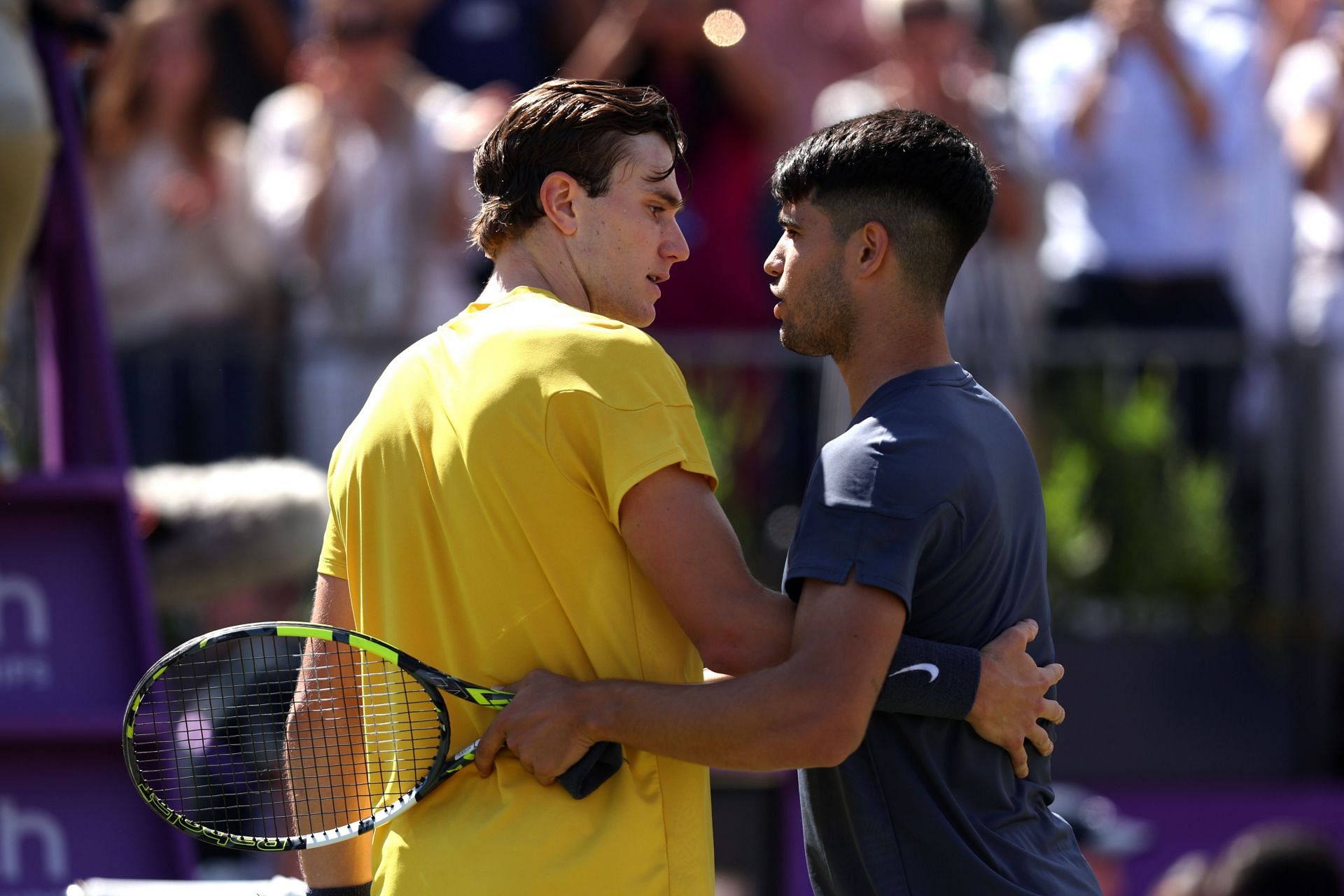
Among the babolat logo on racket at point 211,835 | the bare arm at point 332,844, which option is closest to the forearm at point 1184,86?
the bare arm at point 332,844

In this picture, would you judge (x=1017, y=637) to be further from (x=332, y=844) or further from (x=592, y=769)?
(x=332, y=844)

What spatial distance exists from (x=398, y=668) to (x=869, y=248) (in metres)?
0.97

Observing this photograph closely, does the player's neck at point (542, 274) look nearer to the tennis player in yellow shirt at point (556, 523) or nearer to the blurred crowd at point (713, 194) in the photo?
the tennis player in yellow shirt at point (556, 523)

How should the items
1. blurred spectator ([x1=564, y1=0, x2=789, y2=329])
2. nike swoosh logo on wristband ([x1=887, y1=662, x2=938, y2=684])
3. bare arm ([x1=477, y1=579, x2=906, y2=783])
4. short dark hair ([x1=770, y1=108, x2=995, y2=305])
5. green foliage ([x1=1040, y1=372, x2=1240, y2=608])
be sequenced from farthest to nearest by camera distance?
blurred spectator ([x1=564, y1=0, x2=789, y2=329]) → green foliage ([x1=1040, y1=372, x2=1240, y2=608]) → short dark hair ([x1=770, y1=108, x2=995, y2=305]) → nike swoosh logo on wristband ([x1=887, y1=662, x2=938, y2=684]) → bare arm ([x1=477, y1=579, x2=906, y2=783])

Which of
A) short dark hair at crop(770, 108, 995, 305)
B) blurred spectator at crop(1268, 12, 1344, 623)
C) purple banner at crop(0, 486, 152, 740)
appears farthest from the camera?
blurred spectator at crop(1268, 12, 1344, 623)

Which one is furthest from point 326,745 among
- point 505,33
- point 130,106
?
point 505,33

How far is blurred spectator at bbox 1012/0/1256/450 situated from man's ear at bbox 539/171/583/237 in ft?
16.9

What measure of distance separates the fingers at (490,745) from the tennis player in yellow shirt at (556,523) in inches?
1.0

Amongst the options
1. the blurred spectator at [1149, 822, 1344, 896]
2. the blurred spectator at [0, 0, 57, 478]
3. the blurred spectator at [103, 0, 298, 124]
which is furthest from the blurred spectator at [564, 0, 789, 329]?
the blurred spectator at [0, 0, 57, 478]

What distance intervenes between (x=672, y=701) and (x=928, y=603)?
1.44ft

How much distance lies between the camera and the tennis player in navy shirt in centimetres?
255

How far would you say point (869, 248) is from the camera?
278 cm

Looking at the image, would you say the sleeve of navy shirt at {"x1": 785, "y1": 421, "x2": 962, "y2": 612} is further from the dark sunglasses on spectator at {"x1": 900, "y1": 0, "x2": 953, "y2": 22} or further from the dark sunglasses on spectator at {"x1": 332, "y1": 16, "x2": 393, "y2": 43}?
the dark sunglasses on spectator at {"x1": 332, "y1": 16, "x2": 393, "y2": 43}

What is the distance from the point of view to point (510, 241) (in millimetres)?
2846
